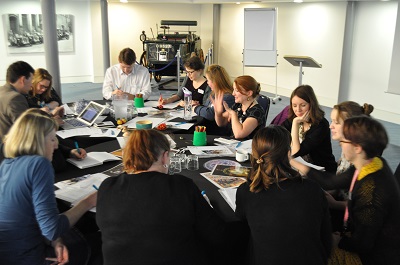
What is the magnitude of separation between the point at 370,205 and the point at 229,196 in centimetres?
75

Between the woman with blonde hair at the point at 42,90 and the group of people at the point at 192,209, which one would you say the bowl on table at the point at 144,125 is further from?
the group of people at the point at 192,209

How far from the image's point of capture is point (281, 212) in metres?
1.80

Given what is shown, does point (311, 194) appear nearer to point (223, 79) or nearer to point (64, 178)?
point (64, 178)

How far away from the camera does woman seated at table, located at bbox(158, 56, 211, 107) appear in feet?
15.9

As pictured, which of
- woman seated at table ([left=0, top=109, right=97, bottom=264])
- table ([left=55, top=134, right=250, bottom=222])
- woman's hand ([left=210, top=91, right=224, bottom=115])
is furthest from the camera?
woman's hand ([left=210, top=91, right=224, bottom=115])

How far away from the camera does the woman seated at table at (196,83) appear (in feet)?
15.9

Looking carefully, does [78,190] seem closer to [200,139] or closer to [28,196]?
[28,196]

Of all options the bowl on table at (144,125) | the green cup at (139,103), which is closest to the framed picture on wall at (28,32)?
the green cup at (139,103)

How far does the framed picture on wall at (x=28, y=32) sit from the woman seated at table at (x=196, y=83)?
6249 millimetres

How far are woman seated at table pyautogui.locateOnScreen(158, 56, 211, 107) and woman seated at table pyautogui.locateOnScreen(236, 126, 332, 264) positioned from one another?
2.89m

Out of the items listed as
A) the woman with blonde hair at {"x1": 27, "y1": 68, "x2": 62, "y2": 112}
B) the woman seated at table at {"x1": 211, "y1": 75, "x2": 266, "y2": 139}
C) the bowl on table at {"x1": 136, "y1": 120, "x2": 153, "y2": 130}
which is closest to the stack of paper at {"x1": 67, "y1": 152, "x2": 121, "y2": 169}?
the bowl on table at {"x1": 136, "y1": 120, "x2": 153, "y2": 130}

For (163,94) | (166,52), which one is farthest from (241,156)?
(166,52)

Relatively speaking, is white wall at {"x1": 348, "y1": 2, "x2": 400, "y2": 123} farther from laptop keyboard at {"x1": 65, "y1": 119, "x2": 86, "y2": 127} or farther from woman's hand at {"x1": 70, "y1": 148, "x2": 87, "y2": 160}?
woman's hand at {"x1": 70, "y1": 148, "x2": 87, "y2": 160}

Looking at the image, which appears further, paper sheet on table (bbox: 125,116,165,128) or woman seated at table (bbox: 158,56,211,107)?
woman seated at table (bbox: 158,56,211,107)
